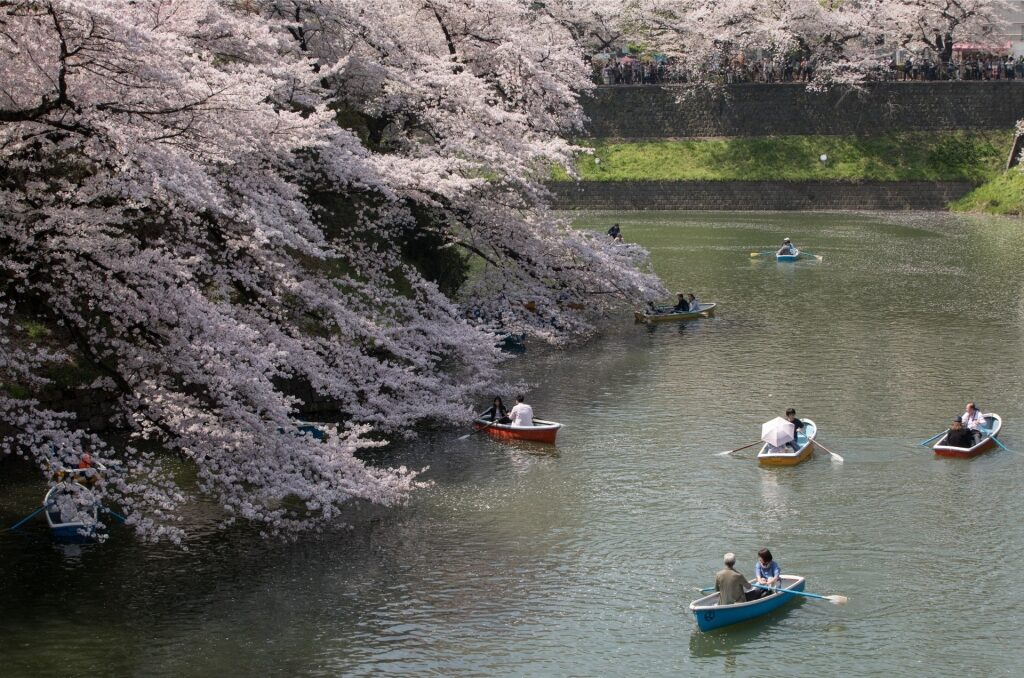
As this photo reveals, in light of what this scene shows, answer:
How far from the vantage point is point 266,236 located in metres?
20.3

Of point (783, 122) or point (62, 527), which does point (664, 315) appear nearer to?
point (62, 527)

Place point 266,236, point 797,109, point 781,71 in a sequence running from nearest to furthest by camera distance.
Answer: point 266,236 < point 797,109 < point 781,71

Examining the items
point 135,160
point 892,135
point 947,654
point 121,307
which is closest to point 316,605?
point 121,307

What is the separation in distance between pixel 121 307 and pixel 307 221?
5.52 meters

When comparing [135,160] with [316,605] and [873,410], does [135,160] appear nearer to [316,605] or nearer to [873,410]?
[316,605]

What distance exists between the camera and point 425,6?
Answer: 35.4 meters

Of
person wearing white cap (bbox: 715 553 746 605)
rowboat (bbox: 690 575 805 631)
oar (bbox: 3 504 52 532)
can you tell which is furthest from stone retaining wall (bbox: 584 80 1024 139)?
person wearing white cap (bbox: 715 553 746 605)

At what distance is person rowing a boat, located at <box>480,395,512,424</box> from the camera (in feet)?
83.9

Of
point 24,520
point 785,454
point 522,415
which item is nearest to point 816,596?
point 785,454

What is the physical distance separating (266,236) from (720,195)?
52.7m

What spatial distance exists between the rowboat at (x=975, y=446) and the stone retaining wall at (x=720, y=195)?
46110 mm

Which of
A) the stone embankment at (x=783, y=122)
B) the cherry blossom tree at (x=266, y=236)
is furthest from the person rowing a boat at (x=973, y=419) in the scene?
the stone embankment at (x=783, y=122)

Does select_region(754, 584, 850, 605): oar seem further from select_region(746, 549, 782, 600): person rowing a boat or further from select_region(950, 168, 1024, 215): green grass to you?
select_region(950, 168, 1024, 215): green grass

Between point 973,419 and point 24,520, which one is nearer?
point 24,520
